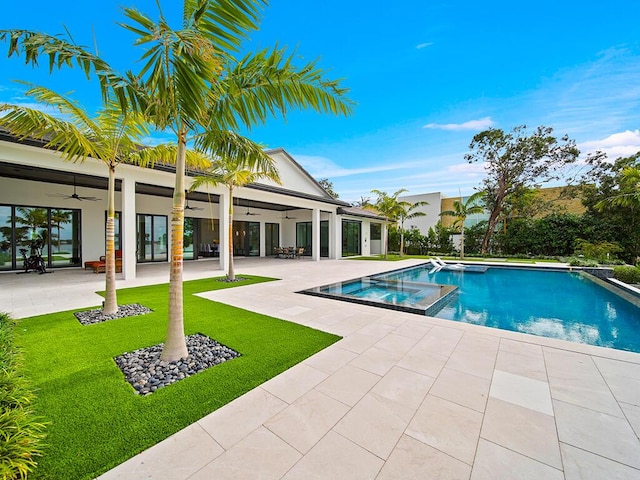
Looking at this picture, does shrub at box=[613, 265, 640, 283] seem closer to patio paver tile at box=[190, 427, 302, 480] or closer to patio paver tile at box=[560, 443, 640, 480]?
patio paver tile at box=[560, 443, 640, 480]

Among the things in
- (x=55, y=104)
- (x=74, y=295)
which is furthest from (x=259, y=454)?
(x=74, y=295)

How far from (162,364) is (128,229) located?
8.08 metres

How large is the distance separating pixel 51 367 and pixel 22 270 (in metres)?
12.7

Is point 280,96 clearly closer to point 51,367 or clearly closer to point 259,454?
point 259,454

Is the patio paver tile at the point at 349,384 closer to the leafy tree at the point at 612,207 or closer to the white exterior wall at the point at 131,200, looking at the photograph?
the white exterior wall at the point at 131,200

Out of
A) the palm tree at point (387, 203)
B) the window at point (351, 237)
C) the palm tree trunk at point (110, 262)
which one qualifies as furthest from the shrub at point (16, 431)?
the window at point (351, 237)

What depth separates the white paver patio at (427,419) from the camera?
1955 mm

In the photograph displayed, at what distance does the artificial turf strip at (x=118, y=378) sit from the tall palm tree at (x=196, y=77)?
82 cm

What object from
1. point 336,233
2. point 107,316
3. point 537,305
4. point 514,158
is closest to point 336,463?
point 107,316

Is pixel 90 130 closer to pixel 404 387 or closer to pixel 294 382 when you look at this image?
pixel 294 382

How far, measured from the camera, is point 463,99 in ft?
43.9

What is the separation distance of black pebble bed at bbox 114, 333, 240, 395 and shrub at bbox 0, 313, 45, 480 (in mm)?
836

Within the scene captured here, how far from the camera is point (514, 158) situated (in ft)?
69.3

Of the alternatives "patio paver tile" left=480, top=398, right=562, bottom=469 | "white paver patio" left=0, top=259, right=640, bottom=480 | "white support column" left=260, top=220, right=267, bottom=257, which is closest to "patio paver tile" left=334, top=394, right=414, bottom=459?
"white paver patio" left=0, top=259, right=640, bottom=480
